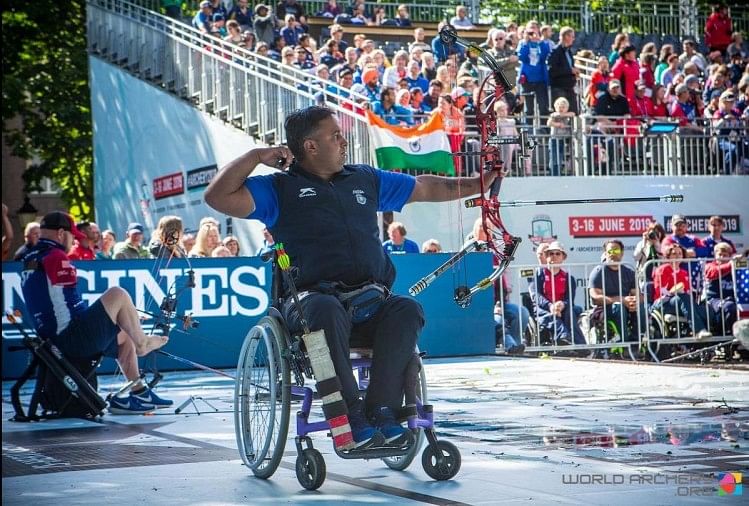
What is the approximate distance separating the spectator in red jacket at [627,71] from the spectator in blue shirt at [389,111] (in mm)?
4778

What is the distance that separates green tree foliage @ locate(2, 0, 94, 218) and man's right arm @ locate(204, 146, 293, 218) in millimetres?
31752

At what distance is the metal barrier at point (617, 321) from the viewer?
52.2 feet

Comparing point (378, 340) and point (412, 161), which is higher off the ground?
point (412, 161)

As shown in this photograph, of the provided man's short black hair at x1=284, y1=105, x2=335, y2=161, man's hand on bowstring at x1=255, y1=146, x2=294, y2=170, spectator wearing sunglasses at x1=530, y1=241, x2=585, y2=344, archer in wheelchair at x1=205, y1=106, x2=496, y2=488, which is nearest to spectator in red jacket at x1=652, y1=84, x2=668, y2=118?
spectator wearing sunglasses at x1=530, y1=241, x2=585, y2=344

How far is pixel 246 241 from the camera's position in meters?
20.9

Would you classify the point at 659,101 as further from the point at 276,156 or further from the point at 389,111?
the point at 276,156

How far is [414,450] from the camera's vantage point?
239 inches

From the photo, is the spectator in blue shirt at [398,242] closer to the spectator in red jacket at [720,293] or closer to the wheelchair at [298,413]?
the spectator in red jacket at [720,293]

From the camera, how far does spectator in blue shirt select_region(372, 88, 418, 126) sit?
63.9 feet

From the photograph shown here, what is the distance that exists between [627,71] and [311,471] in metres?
17.7

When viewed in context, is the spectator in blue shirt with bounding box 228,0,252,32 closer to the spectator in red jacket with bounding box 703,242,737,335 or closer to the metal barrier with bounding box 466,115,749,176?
the metal barrier with bounding box 466,115,749,176

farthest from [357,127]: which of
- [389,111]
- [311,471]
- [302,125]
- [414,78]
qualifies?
[311,471]

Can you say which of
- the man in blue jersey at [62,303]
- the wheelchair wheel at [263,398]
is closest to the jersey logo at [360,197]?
the wheelchair wheel at [263,398]

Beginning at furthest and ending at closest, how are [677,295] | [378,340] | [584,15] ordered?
1. [584,15]
2. [677,295]
3. [378,340]
